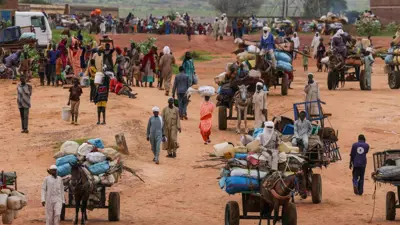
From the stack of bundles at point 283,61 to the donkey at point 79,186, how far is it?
18.0m

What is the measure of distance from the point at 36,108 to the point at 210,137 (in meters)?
5.92

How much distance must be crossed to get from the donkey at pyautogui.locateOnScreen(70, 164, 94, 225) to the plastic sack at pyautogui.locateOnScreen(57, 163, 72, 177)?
335mm

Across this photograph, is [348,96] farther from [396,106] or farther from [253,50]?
[253,50]

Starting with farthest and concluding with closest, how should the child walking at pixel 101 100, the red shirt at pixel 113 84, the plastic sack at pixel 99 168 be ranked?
the red shirt at pixel 113 84
the child walking at pixel 101 100
the plastic sack at pixel 99 168

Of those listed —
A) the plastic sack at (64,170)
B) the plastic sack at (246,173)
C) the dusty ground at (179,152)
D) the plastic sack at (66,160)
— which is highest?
the plastic sack at (246,173)

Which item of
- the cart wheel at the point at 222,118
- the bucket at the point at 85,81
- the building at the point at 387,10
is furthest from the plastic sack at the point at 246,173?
the building at the point at 387,10

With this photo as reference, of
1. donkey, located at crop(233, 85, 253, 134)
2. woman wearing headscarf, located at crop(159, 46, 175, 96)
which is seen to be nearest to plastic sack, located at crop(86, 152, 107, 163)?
donkey, located at crop(233, 85, 253, 134)

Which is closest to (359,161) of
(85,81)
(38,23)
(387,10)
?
(85,81)

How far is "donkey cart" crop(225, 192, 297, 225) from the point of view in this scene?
55.8 ft

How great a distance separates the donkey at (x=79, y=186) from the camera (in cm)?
1777

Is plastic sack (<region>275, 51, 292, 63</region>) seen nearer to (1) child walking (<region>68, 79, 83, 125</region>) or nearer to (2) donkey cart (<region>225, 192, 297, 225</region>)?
(1) child walking (<region>68, 79, 83, 125</region>)

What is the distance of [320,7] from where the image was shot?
316 feet

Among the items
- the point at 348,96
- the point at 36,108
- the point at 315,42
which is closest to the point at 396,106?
the point at 348,96

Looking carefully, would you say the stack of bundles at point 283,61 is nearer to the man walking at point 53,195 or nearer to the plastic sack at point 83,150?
the plastic sack at point 83,150
